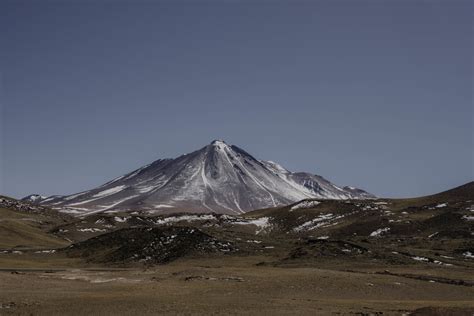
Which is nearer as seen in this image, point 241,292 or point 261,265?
point 241,292

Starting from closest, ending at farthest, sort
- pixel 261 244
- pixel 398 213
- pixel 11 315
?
1. pixel 11 315
2. pixel 261 244
3. pixel 398 213

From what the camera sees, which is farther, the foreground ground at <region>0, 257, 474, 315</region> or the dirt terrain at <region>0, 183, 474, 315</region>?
the dirt terrain at <region>0, 183, 474, 315</region>

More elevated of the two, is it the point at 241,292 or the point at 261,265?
the point at 261,265

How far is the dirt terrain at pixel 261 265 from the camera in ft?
138

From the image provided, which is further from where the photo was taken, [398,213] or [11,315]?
[398,213]

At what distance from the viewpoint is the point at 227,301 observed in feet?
144

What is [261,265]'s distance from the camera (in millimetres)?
79125

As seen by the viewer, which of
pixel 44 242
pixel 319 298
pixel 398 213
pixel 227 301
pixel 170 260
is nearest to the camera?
pixel 227 301

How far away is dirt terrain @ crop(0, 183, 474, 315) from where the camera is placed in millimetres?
42188

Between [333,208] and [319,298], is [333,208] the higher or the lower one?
the higher one

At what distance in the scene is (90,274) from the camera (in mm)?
68812

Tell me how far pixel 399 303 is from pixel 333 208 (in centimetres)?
12707

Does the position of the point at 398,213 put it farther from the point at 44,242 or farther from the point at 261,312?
the point at 261,312

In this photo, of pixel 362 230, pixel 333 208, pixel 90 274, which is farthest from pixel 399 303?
pixel 333 208
